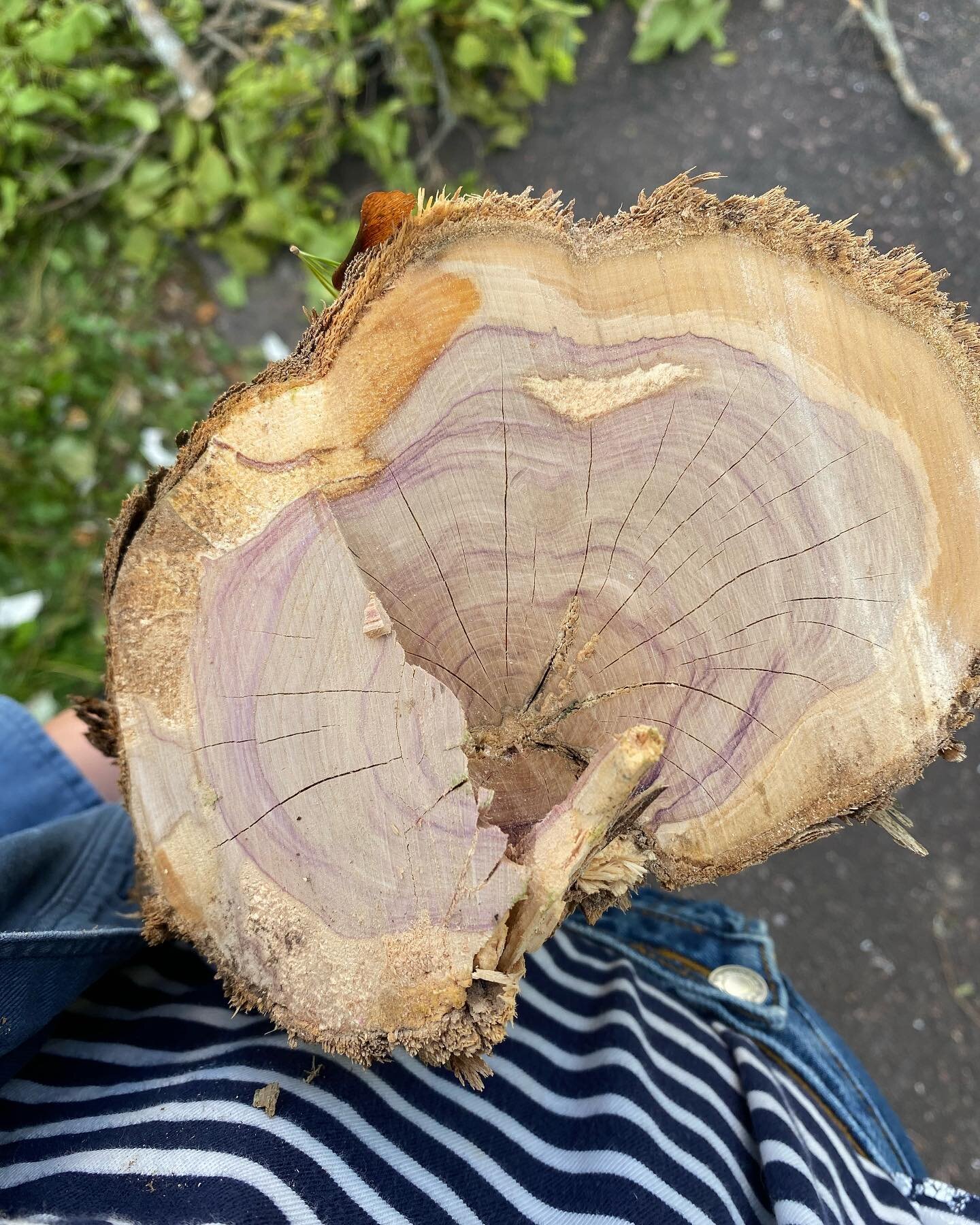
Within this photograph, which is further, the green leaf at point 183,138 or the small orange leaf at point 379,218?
the green leaf at point 183,138

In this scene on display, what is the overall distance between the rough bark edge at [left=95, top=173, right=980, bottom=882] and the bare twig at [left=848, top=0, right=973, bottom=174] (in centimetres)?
139

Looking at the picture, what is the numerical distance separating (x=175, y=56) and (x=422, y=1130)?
95.2 inches

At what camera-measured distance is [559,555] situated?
89cm

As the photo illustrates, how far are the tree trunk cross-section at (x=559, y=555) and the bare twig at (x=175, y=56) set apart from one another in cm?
164

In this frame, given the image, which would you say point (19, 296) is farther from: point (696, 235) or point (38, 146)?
point (696, 235)

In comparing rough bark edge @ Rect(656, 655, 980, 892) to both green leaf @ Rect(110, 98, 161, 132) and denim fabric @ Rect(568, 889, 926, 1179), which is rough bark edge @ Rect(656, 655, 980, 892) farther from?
green leaf @ Rect(110, 98, 161, 132)

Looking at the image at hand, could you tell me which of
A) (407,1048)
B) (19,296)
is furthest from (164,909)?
(19,296)

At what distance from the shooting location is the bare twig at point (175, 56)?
1.92 m

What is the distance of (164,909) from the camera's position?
34.1 inches

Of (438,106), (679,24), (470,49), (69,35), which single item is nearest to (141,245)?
(69,35)

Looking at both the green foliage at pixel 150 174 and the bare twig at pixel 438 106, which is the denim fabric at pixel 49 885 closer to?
the green foliage at pixel 150 174

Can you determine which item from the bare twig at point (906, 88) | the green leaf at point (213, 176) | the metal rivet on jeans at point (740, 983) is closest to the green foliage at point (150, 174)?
the green leaf at point (213, 176)

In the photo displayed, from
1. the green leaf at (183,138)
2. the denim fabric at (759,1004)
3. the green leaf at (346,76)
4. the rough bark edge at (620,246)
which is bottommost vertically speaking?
the denim fabric at (759,1004)

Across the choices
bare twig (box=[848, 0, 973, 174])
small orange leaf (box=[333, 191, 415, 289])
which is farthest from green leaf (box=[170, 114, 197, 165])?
bare twig (box=[848, 0, 973, 174])
